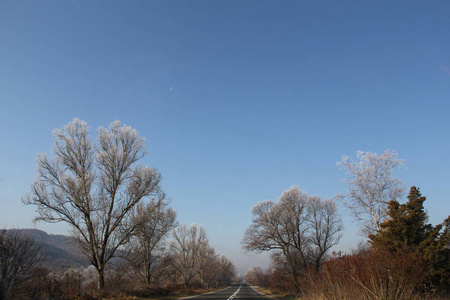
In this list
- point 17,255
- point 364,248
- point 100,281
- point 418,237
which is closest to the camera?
point 17,255

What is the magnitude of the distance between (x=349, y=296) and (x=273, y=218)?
81.9 feet

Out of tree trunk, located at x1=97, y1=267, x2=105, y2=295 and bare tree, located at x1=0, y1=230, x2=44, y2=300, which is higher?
bare tree, located at x1=0, y1=230, x2=44, y2=300

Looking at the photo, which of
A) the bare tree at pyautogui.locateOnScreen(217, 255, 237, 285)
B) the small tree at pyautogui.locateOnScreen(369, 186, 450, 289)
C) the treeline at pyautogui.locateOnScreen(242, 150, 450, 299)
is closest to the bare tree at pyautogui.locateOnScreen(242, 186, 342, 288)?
the treeline at pyautogui.locateOnScreen(242, 150, 450, 299)

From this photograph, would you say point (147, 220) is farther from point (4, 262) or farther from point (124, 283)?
point (4, 262)

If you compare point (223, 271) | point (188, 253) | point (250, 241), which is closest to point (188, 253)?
point (188, 253)

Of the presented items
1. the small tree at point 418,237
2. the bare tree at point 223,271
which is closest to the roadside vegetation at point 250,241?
the small tree at point 418,237

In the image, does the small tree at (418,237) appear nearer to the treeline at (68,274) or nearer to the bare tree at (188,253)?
the treeline at (68,274)

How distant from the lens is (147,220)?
64.7ft

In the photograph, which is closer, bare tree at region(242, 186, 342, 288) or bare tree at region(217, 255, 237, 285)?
bare tree at region(242, 186, 342, 288)

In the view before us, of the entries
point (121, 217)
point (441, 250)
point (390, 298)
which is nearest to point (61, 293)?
point (121, 217)

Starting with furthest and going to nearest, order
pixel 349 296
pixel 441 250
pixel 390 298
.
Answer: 1. pixel 441 250
2. pixel 349 296
3. pixel 390 298

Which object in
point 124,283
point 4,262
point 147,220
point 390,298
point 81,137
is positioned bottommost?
point 124,283

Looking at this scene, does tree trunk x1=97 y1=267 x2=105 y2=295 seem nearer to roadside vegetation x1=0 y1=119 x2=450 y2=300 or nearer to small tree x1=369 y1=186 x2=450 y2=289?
roadside vegetation x1=0 y1=119 x2=450 y2=300

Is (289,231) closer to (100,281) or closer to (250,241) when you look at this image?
(250,241)
